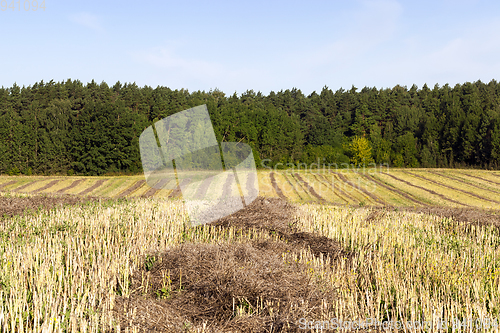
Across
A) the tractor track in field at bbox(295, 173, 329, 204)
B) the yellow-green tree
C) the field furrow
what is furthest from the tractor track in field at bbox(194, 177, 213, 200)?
the yellow-green tree

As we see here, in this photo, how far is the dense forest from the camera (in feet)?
175

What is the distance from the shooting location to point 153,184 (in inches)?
1368

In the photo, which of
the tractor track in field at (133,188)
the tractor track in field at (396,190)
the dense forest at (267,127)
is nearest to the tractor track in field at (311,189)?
the tractor track in field at (396,190)

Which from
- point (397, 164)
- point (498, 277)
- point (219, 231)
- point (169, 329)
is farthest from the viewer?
point (397, 164)

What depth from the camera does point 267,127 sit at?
2734 inches

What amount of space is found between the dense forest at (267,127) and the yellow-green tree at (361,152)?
21cm

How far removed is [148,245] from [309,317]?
4402mm

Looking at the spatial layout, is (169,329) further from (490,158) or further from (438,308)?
(490,158)

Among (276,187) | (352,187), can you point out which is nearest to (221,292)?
(276,187)

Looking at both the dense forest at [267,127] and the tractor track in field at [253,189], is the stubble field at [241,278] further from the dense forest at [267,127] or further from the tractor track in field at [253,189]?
the dense forest at [267,127]

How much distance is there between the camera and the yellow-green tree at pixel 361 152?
6831 centimetres

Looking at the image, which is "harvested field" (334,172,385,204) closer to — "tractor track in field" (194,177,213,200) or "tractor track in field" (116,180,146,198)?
"tractor track in field" (194,177,213,200)

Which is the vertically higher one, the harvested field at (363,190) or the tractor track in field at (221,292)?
the tractor track in field at (221,292)

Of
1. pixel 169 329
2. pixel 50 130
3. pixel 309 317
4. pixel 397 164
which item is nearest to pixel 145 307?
pixel 169 329
